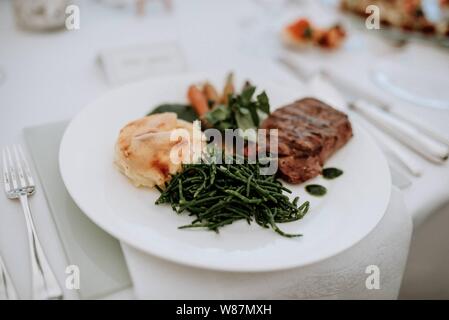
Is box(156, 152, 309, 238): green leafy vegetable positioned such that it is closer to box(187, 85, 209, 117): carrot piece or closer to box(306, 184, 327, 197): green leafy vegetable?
box(306, 184, 327, 197): green leafy vegetable

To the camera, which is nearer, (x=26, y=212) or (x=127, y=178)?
(x=26, y=212)

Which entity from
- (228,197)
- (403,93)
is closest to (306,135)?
(228,197)

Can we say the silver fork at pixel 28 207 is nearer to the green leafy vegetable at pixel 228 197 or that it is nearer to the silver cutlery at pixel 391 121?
the green leafy vegetable at pixel 228 197

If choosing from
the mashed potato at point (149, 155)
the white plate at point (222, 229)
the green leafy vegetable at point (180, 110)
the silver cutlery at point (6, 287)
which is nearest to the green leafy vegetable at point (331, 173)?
the white plate at point (222, 229)

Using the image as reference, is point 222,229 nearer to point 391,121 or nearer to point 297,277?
point 297,277

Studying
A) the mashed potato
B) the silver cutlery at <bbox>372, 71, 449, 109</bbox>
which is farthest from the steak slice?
the silver cutlery at <bbox>372, 71, 449, 109</bbox>

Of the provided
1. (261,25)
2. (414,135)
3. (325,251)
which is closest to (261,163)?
(325,251)
